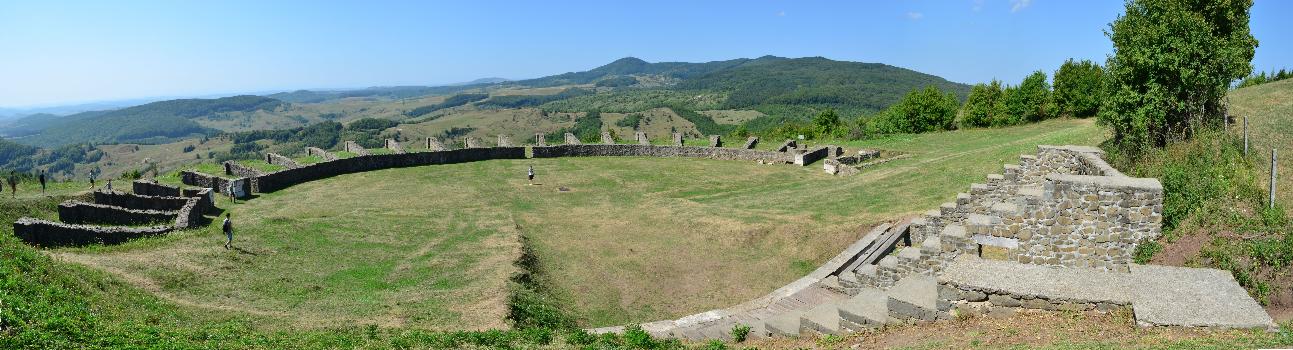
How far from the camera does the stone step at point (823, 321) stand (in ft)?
36.8

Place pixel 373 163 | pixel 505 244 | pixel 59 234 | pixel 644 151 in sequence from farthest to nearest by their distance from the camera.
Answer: pixel 644 151, pixel 373 163, pixel 505 244, pixel 59 234

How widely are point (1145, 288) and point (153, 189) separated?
30.5 m

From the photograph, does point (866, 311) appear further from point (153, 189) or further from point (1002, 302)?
point (153, 189)

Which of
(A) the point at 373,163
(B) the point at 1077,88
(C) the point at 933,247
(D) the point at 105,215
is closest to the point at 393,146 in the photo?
(A) the point at 373,163

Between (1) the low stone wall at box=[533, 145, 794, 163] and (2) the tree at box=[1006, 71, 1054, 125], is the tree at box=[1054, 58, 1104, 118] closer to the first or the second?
(2) the tree at box=[1006, 71, 1054, 125]

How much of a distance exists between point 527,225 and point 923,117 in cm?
4552

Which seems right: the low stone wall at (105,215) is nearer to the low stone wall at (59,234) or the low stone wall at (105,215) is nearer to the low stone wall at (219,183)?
the low stone wall at (59,234)

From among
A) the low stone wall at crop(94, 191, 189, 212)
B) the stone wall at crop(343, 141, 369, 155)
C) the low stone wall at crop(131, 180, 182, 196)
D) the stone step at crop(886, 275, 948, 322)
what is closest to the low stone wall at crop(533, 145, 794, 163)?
the stone wall at crop(343, 141, 369, 155)

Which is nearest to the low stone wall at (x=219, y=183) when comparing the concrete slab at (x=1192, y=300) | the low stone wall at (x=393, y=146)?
the low stone wall at (x=393, y=146)

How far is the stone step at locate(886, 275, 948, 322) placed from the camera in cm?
1052

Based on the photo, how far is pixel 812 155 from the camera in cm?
3769

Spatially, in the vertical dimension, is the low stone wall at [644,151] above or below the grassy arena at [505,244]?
above

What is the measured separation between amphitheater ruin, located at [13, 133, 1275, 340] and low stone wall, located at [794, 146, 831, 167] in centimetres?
1800

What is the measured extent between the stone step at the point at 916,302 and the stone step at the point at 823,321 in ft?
3.00
